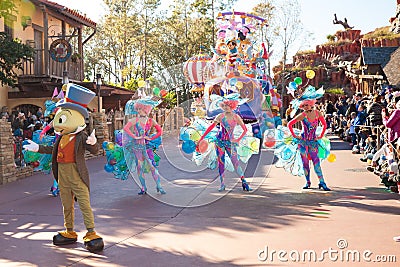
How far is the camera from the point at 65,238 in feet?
20.6

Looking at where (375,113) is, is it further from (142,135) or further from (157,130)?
(142,135)

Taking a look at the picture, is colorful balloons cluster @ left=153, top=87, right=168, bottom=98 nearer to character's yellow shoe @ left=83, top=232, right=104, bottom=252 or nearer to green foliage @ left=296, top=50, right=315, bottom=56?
character's yellow shoe @ left=83, top=232, right=104, bottom=252

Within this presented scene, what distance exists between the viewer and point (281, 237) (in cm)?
625

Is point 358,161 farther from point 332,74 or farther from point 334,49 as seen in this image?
point 334,49

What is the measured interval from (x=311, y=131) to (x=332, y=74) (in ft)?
111

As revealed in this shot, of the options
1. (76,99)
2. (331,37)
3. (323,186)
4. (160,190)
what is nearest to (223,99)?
(160,190)

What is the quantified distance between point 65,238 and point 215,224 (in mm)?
1897

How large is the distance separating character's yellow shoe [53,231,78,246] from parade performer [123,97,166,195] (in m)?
2.98

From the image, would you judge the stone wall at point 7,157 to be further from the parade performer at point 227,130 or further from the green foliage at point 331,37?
the green foliage at point 331,37

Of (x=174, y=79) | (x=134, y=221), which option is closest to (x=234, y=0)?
(x=174, y=79)

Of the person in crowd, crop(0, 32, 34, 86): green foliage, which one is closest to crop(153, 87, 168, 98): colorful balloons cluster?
the person in crowd

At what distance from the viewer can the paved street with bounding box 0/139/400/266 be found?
557 cm

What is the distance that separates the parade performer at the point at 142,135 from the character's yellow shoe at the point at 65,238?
2.98 metres

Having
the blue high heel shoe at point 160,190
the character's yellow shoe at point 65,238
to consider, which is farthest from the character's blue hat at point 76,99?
the blue high heel shoe at point 160,190
